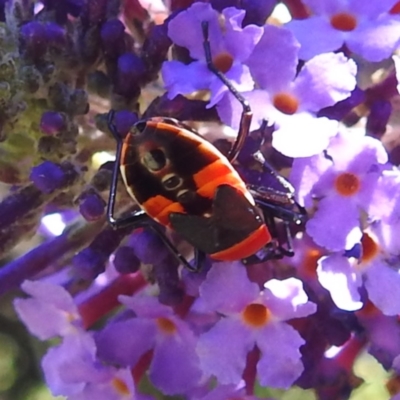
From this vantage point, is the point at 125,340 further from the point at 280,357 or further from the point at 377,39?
the point at 377,39

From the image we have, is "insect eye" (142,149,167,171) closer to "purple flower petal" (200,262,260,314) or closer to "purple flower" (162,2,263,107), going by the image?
"purple flower" (162,2,263,107)

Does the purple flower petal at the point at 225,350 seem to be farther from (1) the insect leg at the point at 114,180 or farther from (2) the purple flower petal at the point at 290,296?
(1) the insect leg at the point at 114,180

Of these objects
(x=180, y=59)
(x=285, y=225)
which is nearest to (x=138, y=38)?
(x=180, y=59)

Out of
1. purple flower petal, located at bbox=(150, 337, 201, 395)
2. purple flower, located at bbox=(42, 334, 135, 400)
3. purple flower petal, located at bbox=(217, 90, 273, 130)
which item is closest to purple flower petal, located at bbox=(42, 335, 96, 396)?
purple flower, located at bbox=(42, 334, 135, 400)

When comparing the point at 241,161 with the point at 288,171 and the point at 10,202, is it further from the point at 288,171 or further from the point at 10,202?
the point at 10,202

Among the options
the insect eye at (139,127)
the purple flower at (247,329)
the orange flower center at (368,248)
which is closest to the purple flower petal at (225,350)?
the purple flower at (247,329)

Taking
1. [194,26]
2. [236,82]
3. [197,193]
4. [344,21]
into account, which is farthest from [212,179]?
[344,21]
